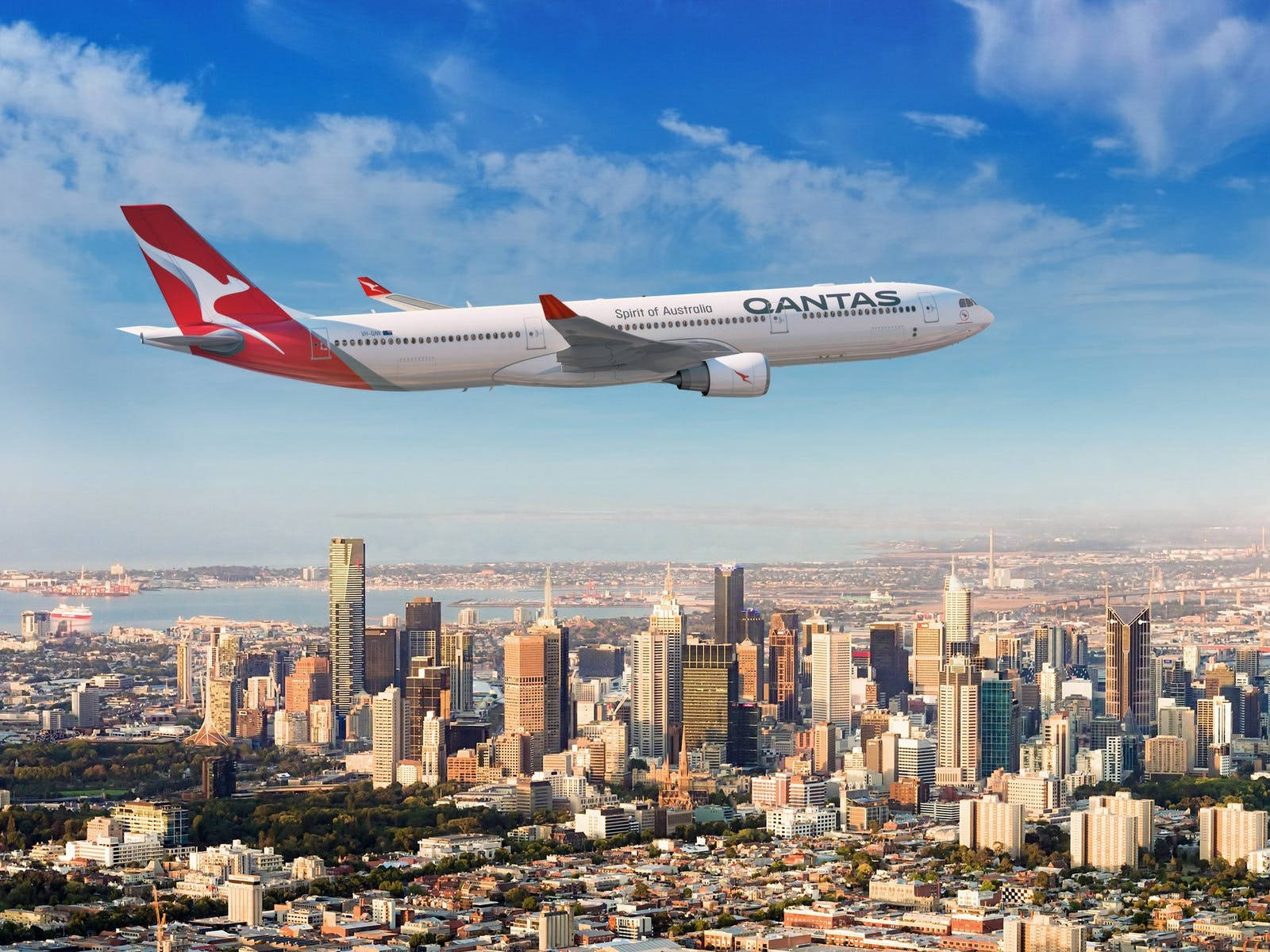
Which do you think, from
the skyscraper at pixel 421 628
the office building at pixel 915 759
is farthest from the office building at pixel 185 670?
the office building at pixel 915 759

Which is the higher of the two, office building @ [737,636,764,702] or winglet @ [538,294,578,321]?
winglet @ [538,294,578,321]

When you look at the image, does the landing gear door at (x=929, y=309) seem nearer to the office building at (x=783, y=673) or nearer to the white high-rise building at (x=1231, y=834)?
the white high-rise building at (x=1231, y=834)

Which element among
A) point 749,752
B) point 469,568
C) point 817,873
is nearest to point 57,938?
point 817,873

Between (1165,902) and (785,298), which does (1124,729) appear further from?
(785,298)

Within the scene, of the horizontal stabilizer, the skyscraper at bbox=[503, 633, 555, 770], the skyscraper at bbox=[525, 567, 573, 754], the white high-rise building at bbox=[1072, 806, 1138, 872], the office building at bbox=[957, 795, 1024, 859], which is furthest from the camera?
the skyscraper at bbox=[503, 633, 555, 770]

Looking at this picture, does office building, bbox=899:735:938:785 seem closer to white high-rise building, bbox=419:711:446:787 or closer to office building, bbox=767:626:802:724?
office building, bbox=767:626:802:724

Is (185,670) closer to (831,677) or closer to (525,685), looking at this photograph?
(525,685)

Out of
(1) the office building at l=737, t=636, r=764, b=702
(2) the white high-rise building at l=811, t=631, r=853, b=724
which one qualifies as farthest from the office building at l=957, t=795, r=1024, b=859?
(2) the white high-rise building at l=811, t=631, r=853, b=724
